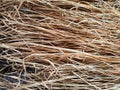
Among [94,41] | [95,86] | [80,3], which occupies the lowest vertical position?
[95,86]

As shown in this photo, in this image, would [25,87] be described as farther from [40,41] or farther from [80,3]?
[80,3]

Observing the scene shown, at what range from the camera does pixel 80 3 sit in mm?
1728

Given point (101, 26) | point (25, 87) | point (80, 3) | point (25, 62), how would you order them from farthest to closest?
point (80, 3) → point (101, 26) → point (25, 62) → point (25, 87)

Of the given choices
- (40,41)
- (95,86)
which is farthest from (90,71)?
(40,41)

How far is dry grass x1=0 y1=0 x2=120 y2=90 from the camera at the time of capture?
1382 mm

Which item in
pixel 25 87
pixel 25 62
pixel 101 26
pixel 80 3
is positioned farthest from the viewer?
pixel 80 3

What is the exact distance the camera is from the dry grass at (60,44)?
1.38 metres

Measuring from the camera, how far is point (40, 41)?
1516 mm

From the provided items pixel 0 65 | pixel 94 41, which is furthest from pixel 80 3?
Result: pixel 0 65

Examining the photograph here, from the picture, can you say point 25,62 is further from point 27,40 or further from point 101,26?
point 101,26

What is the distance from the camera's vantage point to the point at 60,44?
1.52 meters

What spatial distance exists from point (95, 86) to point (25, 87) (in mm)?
266

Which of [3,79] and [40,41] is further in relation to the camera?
[40,41]

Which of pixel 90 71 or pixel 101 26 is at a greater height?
pixel 101 26
